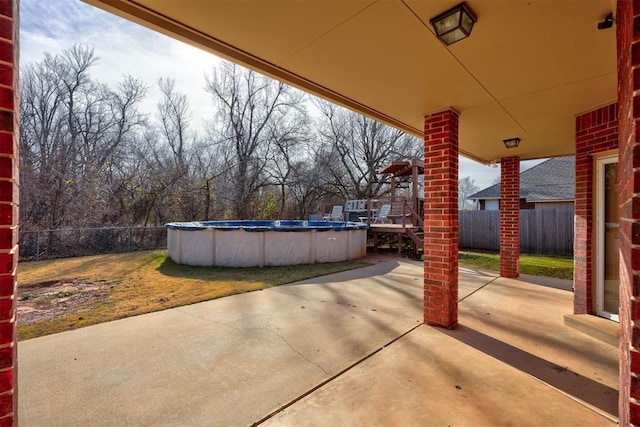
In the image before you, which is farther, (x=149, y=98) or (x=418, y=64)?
(x=149, y=98)

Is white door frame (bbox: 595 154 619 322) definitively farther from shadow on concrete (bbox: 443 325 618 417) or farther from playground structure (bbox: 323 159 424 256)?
playground structure (bbox: 323 159 424 256)

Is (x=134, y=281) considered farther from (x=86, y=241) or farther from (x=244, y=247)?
(x=86, y=241)

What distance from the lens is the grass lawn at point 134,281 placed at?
13.4 ft

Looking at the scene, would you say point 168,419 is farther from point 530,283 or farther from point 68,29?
point 68,29

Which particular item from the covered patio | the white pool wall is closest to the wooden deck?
the white pool wall

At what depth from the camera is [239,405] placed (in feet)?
7.11

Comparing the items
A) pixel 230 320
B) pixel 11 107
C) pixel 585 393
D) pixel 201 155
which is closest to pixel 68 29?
pixel 201 155

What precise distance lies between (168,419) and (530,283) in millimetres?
6600

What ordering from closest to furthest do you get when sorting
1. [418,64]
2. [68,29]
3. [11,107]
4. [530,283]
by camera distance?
[11,107] < [418,64] < [530,283] < [68,29]

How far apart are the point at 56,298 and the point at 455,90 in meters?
6.65

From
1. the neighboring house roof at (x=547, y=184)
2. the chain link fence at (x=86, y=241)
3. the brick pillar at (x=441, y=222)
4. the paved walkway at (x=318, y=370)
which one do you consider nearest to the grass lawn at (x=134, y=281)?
the paved walkway at (x=318, y=370)

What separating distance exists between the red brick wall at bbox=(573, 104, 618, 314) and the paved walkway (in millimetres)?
460

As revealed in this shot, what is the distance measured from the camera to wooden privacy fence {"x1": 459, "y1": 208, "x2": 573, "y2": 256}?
36.1 ft

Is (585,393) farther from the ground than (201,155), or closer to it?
closer to it
